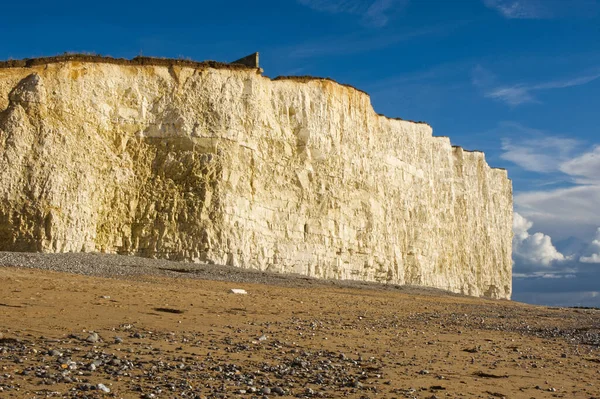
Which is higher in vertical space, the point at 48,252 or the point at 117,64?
the point at 117,64

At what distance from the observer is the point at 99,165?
90.5 ft

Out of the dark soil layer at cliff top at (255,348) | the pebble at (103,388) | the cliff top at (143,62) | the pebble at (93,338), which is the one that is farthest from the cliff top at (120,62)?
the pebble at (103,388)

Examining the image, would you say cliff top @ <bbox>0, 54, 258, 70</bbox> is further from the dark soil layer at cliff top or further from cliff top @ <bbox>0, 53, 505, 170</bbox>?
the dark soil layer at cliff top

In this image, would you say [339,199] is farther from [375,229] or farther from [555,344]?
[555,344]

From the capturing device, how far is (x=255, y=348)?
8617 mm

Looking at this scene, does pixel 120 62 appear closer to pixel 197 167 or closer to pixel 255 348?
pixel 197 167

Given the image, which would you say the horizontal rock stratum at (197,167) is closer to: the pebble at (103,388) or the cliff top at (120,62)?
the cliff top at (120,62)

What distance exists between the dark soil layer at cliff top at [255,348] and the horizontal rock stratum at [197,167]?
1112 centimetres

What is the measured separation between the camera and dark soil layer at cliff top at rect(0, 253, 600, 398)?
6430mm

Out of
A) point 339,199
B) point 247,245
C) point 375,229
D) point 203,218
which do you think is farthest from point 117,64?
point 375,229

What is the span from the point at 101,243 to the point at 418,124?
2498 centimetres

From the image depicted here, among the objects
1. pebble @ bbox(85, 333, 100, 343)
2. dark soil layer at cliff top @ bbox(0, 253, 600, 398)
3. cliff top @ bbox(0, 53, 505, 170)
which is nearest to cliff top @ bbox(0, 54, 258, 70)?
cliff top @ bbox(0, 53, 505, 170)

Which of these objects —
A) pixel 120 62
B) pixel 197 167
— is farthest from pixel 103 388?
pixel 120 62

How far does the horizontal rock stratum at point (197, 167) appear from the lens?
2614 cm
